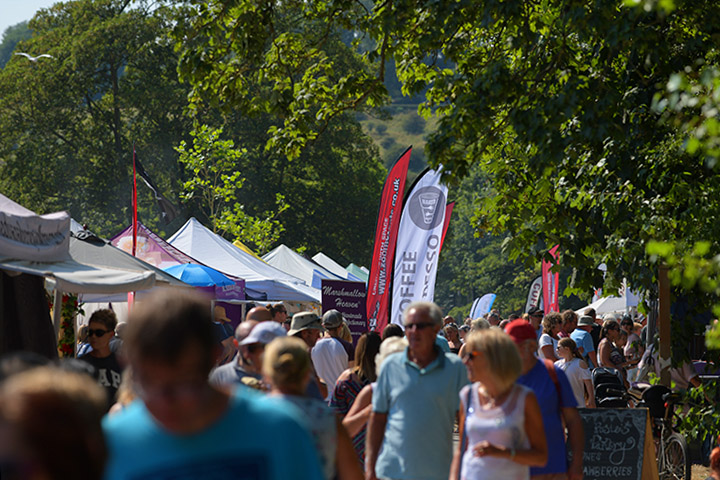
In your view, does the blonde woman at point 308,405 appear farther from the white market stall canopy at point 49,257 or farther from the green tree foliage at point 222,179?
the green tree foliage at point 222,179

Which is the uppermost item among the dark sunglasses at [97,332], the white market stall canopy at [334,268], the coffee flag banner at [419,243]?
the white market stall canopy at [334,268]

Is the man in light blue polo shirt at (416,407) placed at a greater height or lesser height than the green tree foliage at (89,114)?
lesser

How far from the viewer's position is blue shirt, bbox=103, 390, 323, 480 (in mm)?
2289

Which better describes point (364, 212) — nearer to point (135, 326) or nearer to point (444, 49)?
point (444, 49)

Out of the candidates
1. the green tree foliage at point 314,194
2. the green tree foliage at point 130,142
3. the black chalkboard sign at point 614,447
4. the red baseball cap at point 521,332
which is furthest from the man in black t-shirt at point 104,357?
the green tree foliage at point 314,194

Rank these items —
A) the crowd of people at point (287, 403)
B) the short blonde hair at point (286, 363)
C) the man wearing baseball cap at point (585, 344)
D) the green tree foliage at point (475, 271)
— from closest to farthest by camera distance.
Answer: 1. the crowd of people at point (287, 403)
2. the short blonde hair at point (286, 363)
3. the man wearing baseball cap at point (585, 344)
4. the green tree foliage at point (475, 271)

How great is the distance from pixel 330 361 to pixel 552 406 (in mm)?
3936

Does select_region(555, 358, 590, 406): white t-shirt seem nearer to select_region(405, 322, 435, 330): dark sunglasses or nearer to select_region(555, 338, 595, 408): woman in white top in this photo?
select_region(555, 338, 595, 408): woman in white top

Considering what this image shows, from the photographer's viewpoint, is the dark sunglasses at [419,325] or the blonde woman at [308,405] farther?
the dark sunglasses at [419,325]

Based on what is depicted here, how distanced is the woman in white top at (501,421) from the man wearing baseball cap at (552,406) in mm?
888

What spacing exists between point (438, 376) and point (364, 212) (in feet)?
148

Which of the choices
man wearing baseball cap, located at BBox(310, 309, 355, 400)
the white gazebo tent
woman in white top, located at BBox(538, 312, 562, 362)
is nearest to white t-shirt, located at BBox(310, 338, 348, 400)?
man wearing baseball cap, located at BBox(310, 309, 355, 400)

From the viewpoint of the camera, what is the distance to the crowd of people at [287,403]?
197 cm

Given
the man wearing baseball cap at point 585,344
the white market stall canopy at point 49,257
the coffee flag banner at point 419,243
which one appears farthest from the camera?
the coffee flag banner at point 419,243
